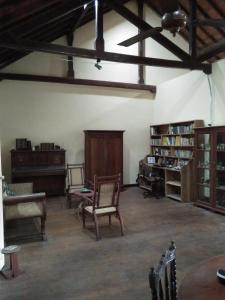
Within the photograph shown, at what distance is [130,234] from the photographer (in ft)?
14.0

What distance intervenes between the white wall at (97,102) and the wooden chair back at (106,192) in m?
3.26

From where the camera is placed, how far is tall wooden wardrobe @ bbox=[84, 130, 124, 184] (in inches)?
293

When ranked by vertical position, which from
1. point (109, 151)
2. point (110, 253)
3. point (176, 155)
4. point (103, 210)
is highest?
point (109, 151)

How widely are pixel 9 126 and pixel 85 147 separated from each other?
7.09 ft

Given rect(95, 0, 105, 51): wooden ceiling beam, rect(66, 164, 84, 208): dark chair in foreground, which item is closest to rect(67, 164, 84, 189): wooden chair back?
rect(66, 164, 84, 208): dark chair in foreground

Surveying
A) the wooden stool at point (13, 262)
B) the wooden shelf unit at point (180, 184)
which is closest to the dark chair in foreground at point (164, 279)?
the wooden stool at point (13, 262)

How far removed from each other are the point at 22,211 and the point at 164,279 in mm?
3062

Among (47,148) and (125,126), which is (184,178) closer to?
(125,126)

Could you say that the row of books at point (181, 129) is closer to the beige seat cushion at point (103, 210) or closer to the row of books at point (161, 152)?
the row of books at point (161, 152)

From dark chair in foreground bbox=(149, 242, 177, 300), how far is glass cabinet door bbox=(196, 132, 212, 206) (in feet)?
15.2

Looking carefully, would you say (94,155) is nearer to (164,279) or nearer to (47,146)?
(47,146)

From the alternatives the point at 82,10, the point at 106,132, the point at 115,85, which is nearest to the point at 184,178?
the point at 106,132

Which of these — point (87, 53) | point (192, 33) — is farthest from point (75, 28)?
point (192, 33)

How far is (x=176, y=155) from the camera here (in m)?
7.06
